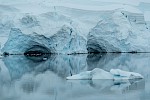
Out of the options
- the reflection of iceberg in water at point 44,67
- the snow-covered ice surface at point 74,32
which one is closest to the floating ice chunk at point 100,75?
the reflection of iceberg in water at point 44,67

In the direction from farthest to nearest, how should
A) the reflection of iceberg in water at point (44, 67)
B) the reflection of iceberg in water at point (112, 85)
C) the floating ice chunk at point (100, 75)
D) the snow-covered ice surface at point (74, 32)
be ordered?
1. the snow-covered ice surface at point (74, 32)
2. the reflection of iceberg in water at point (44, 67)
3. the floating ice chunk at point (100, 75)
4. the reflection of iceberg in water at point (112, 85)

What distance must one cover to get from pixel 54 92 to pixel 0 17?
25014mm

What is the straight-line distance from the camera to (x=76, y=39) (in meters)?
23.5

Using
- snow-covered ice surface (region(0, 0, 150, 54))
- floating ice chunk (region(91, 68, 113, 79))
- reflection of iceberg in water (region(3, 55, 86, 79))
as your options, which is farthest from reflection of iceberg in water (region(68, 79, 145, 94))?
snow-covered ice surface (region(0, 0, 150, 54))

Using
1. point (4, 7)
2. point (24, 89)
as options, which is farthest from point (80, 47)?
point (24, 89)

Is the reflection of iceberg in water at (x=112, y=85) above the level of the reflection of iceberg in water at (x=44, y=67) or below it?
above

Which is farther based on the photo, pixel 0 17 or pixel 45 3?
pixel 45 3

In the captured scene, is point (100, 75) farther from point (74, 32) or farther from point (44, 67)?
point (74, 32)

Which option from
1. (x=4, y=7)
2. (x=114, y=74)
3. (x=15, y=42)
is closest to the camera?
(x=114, y=74)

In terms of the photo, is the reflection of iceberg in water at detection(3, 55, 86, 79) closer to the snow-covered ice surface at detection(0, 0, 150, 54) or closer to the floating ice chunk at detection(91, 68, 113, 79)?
the floating ice chunk at detection(91, 68, 113, 79)

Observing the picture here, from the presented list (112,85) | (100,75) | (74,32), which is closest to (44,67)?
(100,75)

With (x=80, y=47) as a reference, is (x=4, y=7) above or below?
above

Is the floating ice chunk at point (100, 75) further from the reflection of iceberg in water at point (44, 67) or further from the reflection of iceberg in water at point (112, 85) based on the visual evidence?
the reflection of iceberg in water at point (44, 67)

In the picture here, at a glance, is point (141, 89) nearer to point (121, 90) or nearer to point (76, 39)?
point (121, 90)
